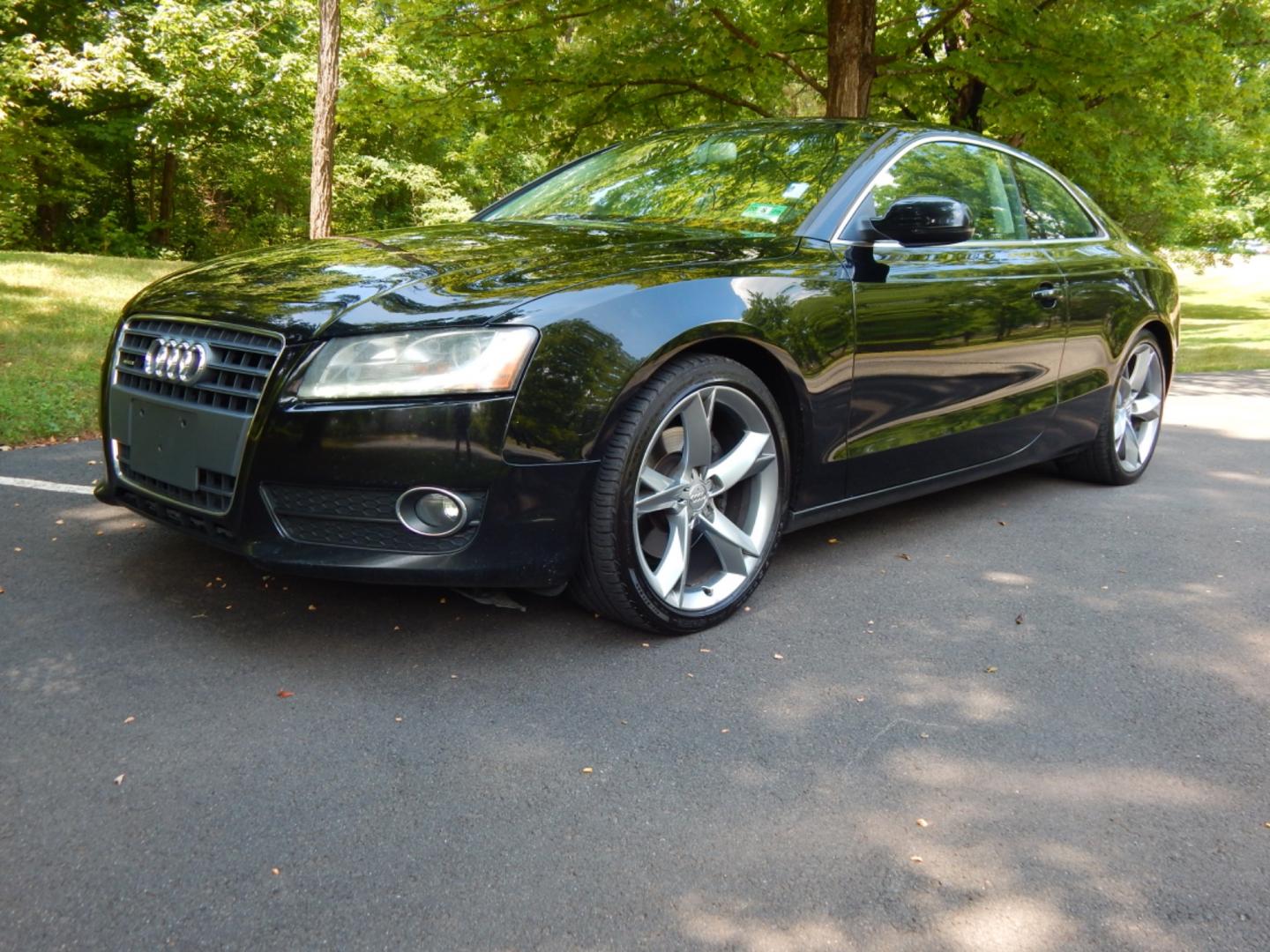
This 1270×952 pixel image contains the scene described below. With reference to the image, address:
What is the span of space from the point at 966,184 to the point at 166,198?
28.4m

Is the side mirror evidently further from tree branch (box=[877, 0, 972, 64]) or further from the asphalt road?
tree branch (box=[877, 0, 972, 64])

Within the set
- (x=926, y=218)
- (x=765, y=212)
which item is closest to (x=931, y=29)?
(x=765, y=212)

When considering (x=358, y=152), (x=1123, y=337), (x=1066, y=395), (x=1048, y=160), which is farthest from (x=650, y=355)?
(x=358, y=152)

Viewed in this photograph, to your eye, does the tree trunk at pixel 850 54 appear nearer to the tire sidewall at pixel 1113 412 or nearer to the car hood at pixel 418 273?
the tire sidewall at pixel 1113 412

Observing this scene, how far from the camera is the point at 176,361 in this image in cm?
313

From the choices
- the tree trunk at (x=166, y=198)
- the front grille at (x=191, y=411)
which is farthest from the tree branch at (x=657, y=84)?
the tree trunk at (x=166, y=198)

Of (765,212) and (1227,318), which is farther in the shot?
(1227,318)

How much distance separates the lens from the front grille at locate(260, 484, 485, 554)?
9.60ft

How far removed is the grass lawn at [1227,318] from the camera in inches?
575

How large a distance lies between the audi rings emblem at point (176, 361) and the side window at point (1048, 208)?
3.43 m

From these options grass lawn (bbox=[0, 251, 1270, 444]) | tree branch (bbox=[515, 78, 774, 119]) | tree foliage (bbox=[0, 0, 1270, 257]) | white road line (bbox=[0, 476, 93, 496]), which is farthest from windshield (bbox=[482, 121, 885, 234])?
A: tree branch (bbox=[515, 78, 774, 119])

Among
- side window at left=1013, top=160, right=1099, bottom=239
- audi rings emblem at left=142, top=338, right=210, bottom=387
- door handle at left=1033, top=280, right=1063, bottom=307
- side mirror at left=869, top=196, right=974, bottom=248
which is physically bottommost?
audi rings emblem at left=142, top=338, right=210, bottom=387

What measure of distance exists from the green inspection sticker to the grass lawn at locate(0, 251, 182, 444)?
4.07 meters

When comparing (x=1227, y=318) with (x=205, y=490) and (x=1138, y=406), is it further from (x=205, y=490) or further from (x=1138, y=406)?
(x=205, y=490)
